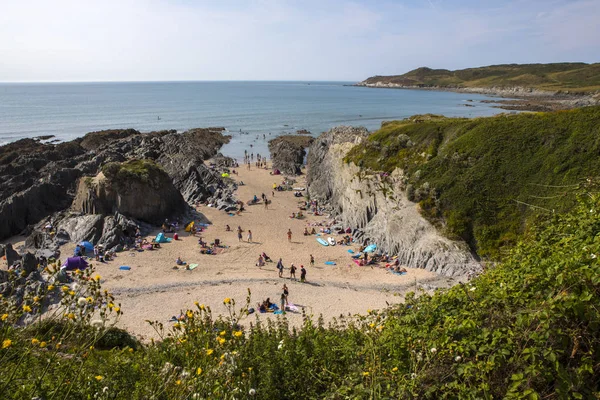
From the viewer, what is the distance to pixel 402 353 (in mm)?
6445

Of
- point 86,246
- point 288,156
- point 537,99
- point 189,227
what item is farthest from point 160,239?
point 537,99

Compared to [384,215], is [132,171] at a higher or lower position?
higher

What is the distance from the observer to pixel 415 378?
5.13m

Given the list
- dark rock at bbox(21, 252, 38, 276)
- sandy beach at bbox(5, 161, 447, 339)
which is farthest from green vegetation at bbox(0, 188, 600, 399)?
dark rock at bbox(21, 252, 38, 276)

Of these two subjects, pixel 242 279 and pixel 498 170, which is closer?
pixel 242 279

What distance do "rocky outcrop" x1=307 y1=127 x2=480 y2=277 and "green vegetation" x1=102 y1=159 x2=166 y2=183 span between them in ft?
59.9

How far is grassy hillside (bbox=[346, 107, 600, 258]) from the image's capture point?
23.0 m

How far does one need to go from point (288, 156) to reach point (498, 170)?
129 ft

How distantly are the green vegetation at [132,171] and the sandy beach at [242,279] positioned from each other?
6169mm

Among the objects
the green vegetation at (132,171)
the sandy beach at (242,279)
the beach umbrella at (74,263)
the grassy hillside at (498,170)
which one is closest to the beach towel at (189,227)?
the sandy beach at (242,279)

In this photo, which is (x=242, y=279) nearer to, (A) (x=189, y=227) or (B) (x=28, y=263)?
(A) (x=189, y=227)

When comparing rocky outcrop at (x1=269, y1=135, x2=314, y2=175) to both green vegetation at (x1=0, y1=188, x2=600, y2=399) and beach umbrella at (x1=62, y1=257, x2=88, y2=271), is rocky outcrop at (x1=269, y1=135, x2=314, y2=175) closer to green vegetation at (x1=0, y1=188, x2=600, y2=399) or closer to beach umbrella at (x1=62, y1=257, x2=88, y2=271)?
beach umbrella at (x1=62, y1=257, x2=88, y2=271)

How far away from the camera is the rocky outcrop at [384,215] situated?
→ 23.9 m

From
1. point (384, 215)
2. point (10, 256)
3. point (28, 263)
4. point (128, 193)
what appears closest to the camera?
point (28, 263)
